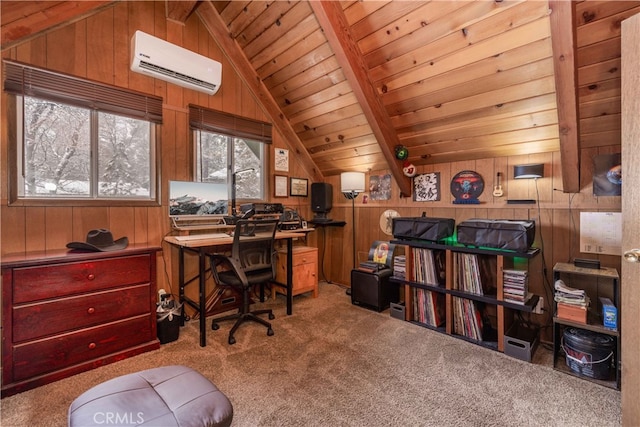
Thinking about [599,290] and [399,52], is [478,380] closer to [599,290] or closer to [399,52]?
[599,290]

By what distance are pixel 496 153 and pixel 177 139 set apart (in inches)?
118

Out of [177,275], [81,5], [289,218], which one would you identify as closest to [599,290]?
[289,218]

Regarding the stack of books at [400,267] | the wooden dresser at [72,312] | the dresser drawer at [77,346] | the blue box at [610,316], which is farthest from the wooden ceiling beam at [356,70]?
the dresser drawer at [77,346]

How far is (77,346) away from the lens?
195cm

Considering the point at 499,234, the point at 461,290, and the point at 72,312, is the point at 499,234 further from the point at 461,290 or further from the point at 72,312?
the point at 72,312

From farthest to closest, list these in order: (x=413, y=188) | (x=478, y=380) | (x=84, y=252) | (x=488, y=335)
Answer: (x=413, y=188)
(x=488, y=335)
(x=84, y=252)
(x=478, y=380)

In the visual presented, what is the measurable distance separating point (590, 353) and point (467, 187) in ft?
5.07

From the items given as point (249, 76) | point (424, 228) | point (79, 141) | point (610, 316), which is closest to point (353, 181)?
point (424, 228)

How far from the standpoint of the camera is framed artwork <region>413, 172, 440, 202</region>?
310 centimetres

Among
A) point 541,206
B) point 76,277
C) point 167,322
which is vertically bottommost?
point 167,322

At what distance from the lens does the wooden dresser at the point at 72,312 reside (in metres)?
1.75

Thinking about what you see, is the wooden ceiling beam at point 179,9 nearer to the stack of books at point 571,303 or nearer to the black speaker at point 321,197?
the black speaker at point 321,197

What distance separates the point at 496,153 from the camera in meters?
2.67

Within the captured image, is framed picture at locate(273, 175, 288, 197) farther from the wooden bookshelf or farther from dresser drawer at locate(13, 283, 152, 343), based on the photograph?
dresser drawer at locate(13, 283, 152, 343)
